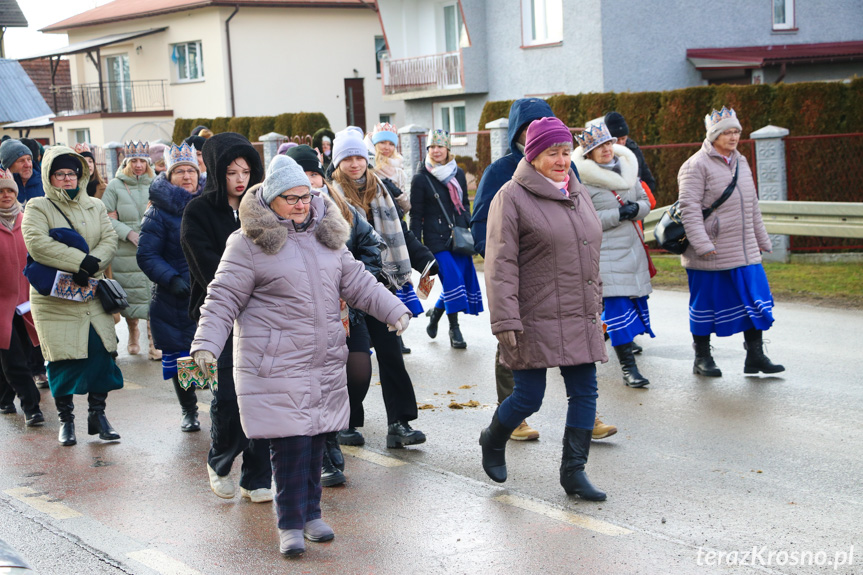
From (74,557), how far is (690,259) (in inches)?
209

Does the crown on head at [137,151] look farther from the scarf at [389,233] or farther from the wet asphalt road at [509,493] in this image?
the scarf at [389,233]

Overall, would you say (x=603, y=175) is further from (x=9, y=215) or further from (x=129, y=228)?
(x=129, y=228)

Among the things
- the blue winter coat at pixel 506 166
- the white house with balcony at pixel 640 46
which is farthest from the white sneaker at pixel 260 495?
the white house with balcony at pixel 640 46

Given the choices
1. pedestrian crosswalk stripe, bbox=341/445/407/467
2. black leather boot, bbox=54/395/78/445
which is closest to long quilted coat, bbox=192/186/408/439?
pedestrian crosswalk stripe, bbox=341/445/407/467

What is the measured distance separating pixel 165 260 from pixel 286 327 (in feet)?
8.64

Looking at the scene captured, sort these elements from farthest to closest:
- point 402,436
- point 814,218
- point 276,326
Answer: point 814,218
point 402,436
point 276,326

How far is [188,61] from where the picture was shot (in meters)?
42.6

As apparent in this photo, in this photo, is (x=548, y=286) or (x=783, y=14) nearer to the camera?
(x=548, y=286)

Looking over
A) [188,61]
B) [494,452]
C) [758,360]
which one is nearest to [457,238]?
[758,360]

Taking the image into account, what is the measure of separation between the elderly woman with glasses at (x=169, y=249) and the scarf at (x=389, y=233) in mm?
1335

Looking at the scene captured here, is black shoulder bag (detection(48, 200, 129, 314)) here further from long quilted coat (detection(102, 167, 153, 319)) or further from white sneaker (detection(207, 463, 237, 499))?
long quilted coat (detection(102, 167, 153, 319))

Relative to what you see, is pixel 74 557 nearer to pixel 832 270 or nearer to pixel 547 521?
pixel 547 521

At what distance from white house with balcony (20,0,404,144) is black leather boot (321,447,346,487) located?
35.3 metres

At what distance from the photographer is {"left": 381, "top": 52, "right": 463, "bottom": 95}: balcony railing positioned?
33.9 metres
